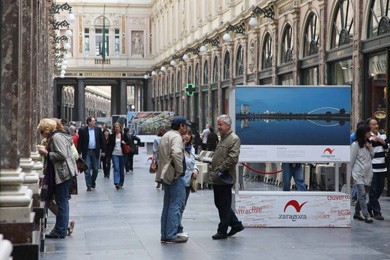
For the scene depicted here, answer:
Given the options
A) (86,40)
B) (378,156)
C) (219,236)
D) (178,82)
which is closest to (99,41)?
(86,40)

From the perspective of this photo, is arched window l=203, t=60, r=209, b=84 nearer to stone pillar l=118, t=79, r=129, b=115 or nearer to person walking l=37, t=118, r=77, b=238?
stone pillar l=118, t=79, r=129, b=115

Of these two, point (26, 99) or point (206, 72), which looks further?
point (206, 72)

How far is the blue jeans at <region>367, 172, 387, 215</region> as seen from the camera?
50.0ft

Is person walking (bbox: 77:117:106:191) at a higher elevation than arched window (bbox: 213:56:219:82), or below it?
below

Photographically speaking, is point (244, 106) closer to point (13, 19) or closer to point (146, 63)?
point (13, 19)

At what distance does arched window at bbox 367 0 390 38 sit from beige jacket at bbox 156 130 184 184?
30.8 ft

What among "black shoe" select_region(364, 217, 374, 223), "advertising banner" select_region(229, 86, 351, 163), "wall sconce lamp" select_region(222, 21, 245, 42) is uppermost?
"wall sconce lamp" select_region(222, 21, 245, 42)

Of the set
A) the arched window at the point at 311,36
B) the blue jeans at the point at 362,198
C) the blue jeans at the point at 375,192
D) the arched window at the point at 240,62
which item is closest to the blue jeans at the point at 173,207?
the blue jeans at the point at 362,198

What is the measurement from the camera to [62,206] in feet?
41.2

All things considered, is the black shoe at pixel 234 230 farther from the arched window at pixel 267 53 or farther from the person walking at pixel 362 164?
the arched window at pixel 267 53

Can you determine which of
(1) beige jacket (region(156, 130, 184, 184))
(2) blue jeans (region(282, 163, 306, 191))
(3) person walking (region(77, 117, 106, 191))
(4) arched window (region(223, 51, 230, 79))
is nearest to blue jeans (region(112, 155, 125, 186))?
(3) person walking (region(77, 117, 106, 191))

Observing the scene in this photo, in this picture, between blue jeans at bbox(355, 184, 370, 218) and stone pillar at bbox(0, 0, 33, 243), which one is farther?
blue jeans at bbox(355, 184, 370, 218)

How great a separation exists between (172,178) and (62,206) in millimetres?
1559

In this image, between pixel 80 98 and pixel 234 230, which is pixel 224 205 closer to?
pixel 234 230
